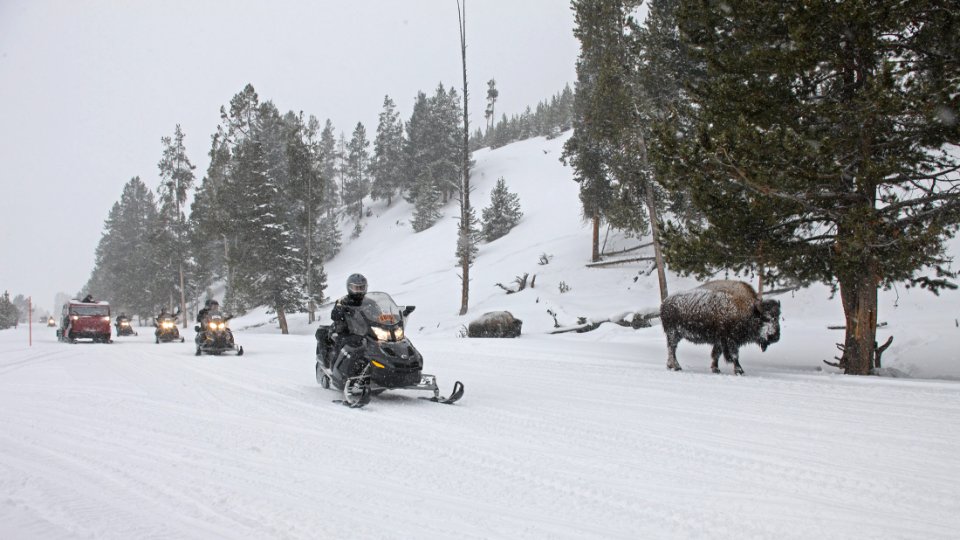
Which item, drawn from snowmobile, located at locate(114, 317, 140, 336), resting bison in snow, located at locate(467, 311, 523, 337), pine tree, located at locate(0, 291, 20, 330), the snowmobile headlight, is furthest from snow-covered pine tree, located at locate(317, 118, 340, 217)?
the snowmobile headlight

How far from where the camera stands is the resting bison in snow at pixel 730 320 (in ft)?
35.9

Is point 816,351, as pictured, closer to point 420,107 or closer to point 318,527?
point 318,527

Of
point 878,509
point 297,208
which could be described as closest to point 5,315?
point 297,208

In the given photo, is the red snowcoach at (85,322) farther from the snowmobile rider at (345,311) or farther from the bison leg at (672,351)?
the bison leg at (672,351)

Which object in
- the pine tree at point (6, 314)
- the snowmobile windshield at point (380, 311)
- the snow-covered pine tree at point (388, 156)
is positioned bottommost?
the pine tree at point (6, 314)

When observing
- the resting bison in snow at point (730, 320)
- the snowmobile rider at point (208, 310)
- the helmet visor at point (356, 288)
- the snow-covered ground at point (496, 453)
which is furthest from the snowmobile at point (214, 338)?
the resting bison in snow at point (730, 320)

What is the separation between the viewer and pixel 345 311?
8.85 meters

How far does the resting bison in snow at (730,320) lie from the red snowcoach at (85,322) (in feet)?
80.4

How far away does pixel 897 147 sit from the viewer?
33.3 feet

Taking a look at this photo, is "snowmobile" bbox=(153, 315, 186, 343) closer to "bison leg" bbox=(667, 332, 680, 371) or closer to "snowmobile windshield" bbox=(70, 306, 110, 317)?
"snowmobile windshield" bbox=(70, 306, 110, 317)

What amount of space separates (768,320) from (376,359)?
25.1ft

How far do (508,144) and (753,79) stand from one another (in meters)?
88.6

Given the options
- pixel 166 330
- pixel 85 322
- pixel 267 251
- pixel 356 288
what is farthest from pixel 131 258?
pixel 356 288

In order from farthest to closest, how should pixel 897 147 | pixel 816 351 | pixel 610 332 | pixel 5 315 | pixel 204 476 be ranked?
pixel 5 315
pixel 610 332
pixel 816 351
pixel 897 147
pixel 204 476
